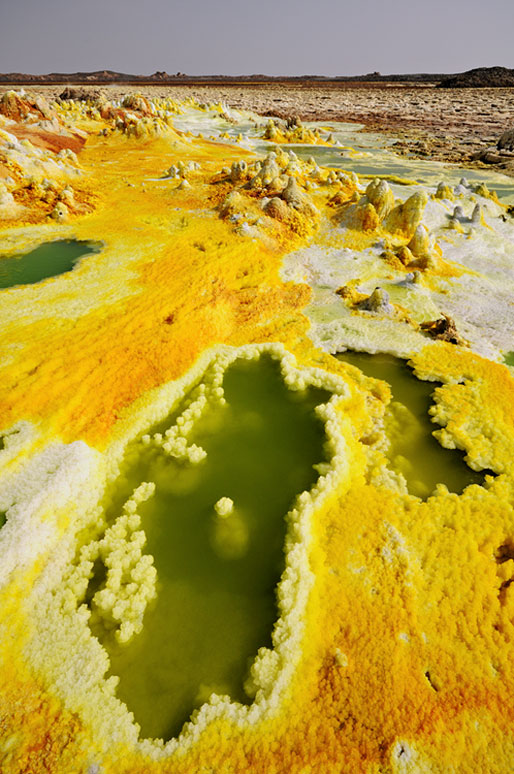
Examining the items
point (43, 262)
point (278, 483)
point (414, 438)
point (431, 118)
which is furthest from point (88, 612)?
point (431, 118)

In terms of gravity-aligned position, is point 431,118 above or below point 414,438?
above

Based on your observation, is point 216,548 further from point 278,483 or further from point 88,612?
point 88,612

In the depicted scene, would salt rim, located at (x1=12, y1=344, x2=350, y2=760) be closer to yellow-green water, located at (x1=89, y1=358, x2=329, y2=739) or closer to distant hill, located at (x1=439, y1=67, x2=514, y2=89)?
yellow-green water, located at (x1=89, y1=358, x2=329, y2=739)

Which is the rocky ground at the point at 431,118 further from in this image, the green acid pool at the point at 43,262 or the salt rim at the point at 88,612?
the salt rim at the point at 88,612

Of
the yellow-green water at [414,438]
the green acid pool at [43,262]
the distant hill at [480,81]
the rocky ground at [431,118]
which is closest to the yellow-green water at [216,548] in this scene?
the yellow-green water at [414,438]

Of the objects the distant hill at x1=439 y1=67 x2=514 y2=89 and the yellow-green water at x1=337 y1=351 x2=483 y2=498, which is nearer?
the yellow-green water at x1=337 y1=351 x2=483 y2=498

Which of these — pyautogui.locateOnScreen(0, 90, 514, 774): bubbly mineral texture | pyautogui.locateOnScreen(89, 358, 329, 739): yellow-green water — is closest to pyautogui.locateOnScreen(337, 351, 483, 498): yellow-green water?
pyautogui.locateOnScreen(0, 90, 514, 774): bubbly mineral texture
